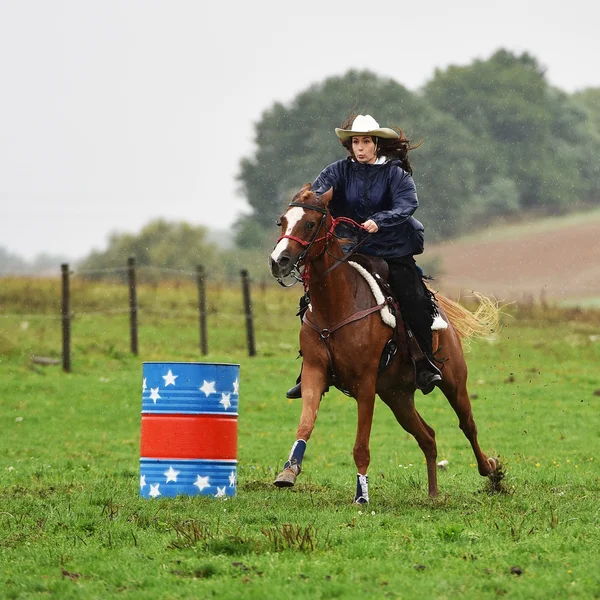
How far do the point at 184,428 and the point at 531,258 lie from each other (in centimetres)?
3518

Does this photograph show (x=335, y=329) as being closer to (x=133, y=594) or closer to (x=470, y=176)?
(x=133, y=594)

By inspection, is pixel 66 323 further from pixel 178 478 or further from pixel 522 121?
pixel 522 121

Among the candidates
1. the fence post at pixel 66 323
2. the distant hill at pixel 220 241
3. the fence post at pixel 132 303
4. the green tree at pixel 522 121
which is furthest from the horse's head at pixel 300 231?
the distant hill at pixel 220 241

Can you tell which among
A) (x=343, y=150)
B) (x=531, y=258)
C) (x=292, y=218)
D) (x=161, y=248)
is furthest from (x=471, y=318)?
(x=161, y=248)

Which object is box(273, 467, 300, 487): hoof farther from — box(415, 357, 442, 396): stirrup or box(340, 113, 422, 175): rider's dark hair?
box(340, 113, 422, 175): rider's dark hair

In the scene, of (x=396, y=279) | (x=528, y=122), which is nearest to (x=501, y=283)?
(x=528, y=122)

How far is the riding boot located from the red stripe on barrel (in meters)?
1.69

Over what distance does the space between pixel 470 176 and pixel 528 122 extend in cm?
1033

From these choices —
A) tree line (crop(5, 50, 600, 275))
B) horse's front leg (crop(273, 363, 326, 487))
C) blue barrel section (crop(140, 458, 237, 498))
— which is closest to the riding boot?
horse's front leg (crop(273, 363, 326, 487))

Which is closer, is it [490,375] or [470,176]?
[490,375]

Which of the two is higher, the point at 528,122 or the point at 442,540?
the point at 528,122

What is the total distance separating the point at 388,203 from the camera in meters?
10.1

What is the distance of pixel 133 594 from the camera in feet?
20.3

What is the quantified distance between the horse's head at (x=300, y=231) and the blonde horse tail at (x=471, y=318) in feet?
7.55
